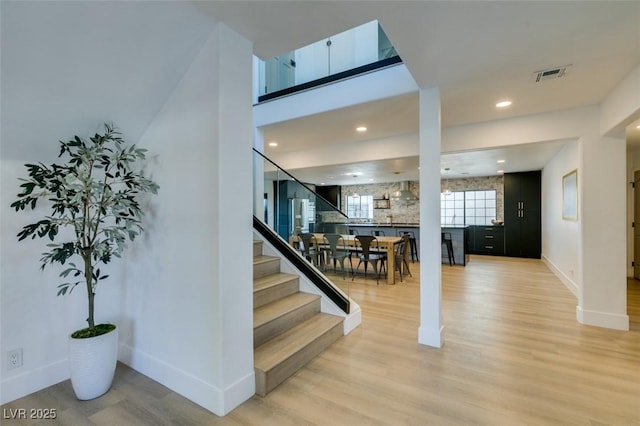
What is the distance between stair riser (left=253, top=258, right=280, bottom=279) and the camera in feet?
11.0

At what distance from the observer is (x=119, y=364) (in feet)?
8.57

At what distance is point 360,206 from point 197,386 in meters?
10.6

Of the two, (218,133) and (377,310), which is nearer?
(218,133)

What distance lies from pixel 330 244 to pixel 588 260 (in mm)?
3108

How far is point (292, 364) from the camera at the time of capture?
2453 mm

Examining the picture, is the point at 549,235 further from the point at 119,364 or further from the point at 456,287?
the point at 119,364

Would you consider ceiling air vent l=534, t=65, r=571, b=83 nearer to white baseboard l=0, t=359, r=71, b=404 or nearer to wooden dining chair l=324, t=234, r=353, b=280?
wooden dining chair l=324, t=234, r=353, b=280

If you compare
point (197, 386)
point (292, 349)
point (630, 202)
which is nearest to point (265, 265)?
point (292, 349)

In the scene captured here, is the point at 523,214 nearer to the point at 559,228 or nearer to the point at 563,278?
the point at 559,228

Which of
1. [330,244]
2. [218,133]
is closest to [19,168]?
[218,133]

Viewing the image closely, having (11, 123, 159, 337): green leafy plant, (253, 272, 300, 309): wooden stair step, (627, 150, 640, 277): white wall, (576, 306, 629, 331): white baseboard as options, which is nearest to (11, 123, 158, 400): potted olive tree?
(11, 123, 159, 337): green leafy plant

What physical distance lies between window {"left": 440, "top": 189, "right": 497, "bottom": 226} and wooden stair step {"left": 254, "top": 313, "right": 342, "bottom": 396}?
8.44m

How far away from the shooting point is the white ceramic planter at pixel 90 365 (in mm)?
2064

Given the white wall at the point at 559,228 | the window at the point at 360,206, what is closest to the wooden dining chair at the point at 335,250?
the white wall at the point at 559,228
